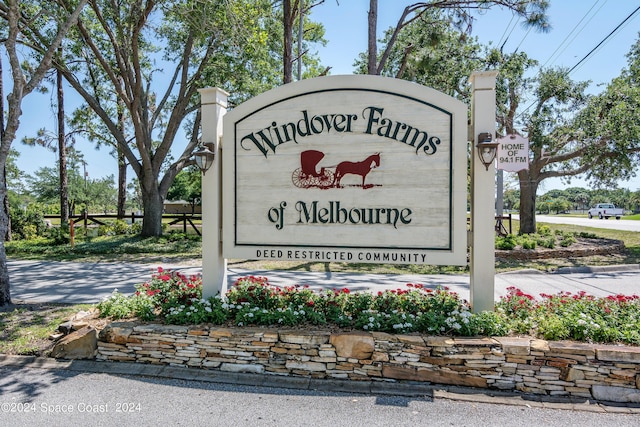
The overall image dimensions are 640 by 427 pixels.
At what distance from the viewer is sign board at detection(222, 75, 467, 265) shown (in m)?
4.18

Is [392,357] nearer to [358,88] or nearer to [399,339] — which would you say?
[399,339]

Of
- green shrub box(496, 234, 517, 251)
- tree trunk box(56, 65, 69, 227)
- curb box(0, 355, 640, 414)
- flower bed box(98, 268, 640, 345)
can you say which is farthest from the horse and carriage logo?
tree trunk box(56, 65, 69, 227)

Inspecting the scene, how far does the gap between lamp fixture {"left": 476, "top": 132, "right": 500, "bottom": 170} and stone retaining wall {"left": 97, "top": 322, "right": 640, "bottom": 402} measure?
1.77m

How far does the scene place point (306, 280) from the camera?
311 inches

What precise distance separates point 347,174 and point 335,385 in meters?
2.18

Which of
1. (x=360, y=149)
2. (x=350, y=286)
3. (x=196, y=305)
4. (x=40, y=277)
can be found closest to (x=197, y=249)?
(x=40, y=277)

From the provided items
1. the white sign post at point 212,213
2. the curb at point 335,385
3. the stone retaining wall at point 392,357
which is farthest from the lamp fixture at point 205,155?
the curb at point 335,385

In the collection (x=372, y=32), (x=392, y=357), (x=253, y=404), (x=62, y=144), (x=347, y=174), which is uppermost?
(x=372, y=32)

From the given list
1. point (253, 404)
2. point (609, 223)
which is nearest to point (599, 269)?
point (253, 404)

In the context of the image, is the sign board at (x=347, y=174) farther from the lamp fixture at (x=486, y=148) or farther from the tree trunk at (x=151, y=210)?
the tree trunk at (x=151, y=210)

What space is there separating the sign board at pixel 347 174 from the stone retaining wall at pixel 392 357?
3.31 feet

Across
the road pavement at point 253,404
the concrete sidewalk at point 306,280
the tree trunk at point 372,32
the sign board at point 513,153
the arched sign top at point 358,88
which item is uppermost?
the tree trunk at point 372,32

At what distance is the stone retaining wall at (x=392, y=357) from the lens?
10.7ft

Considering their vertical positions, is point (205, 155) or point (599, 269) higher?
point (205, 155)
